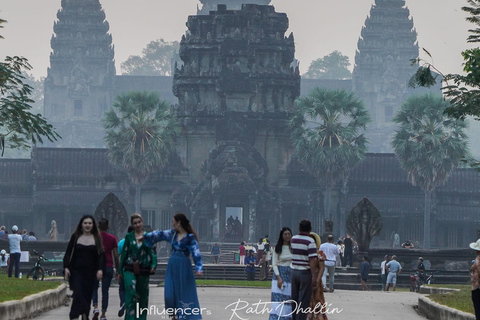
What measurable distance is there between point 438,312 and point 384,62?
118 meters

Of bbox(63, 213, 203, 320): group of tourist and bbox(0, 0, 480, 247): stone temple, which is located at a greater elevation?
bbox(0, 0, 480, 247): stone temple

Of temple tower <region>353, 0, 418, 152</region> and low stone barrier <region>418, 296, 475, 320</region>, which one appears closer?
low stone barrier <region>418, 296, 475, 320</region>

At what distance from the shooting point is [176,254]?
18.0 meters

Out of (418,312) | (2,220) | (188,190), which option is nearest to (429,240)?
(188,190)

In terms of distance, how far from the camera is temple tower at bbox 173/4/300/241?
7050cm

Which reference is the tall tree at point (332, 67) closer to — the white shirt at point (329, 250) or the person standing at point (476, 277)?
the white shirt at point (329, 250)

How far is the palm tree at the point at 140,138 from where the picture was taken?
7031cm

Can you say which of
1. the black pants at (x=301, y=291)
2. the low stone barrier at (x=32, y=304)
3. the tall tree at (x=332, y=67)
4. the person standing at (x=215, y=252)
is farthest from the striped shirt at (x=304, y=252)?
the tall tree at (x=332, y=67)

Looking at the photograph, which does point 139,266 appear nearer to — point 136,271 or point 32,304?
point 136,271

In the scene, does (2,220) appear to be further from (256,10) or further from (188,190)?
(256,10)

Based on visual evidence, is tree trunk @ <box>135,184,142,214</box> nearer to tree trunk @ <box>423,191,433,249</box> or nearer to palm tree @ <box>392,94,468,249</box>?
palm tree @ <box>392,94,468,249</box>

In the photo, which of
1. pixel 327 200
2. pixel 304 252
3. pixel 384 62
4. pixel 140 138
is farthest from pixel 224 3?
pixel 304 252

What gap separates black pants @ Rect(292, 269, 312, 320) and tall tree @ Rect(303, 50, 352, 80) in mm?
171465

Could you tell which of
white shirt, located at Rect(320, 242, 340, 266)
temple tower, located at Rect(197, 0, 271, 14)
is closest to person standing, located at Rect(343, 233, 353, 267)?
white shirt, located at Rect(320, 242, 340, 266)
